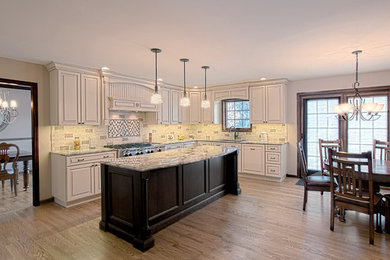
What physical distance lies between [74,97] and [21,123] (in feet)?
12.2

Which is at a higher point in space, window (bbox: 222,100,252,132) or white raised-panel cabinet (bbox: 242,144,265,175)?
window (bbox: 222,100,252,132)

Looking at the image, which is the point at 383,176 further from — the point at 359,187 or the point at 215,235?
the point at 215,235

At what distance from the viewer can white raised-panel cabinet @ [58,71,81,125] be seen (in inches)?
158

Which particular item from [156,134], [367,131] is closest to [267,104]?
[367,131]

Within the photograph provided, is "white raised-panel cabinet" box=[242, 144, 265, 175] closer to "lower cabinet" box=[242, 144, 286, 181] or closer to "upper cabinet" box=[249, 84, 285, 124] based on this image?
"lower cabinet" box=[242, 144, 286, 181]

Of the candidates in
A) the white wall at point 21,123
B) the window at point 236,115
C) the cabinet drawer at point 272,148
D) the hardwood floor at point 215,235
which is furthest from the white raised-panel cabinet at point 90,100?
the cabinet drawer at point 272,148

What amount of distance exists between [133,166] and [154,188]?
52cm

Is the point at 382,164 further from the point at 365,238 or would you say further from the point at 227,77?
the point at 227,77

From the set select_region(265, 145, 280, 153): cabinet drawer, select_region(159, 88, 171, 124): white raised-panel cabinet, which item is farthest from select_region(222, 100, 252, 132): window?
select_region(159, 88, 171, 124): white raised-panel cabinet

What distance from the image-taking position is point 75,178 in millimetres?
3945

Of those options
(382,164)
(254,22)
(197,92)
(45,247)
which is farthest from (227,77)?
(45,247)

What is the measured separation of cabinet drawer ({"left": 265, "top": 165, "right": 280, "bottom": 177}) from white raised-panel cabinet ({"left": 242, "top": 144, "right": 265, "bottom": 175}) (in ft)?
0.39

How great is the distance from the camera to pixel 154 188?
297 centimetres

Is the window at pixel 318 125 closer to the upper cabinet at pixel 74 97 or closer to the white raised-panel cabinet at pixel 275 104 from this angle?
the white raised-panel cabinet at pixel 275 104
